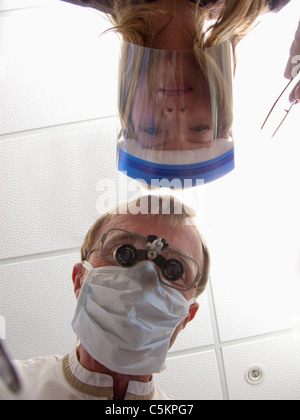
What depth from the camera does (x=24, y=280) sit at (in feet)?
3.76

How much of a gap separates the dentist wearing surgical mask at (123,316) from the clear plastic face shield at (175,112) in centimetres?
14

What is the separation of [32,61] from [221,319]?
79 centimetres

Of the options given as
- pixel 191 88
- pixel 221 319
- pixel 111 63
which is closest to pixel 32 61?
pixel 111 63

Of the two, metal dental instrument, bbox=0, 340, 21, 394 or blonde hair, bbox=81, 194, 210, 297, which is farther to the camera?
blonde hair, bbox=81, 194, 210, 297

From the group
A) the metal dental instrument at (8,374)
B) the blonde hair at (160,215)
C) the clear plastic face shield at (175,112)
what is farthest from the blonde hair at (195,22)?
the metal dental instrument at (8,374)

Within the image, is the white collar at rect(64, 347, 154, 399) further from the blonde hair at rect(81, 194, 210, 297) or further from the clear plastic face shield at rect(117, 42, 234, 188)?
the clear plastic face shield at rect(117, 42, 234, 188)

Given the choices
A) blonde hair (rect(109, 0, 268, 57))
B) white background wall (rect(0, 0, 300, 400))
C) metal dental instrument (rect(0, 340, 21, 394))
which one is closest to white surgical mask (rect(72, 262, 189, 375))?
metal dental instrument (rect(0, 340, 21, 394))

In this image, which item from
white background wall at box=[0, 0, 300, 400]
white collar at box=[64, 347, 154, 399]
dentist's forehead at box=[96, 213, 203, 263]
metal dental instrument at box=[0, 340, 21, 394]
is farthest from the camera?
white background wall at box=[0, 0, 300, 400]

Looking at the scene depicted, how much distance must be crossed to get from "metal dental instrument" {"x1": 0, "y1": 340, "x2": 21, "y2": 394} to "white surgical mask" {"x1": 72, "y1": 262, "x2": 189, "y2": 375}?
13cm

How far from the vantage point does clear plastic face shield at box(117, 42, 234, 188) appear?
0.88 metres

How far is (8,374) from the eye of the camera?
81 centimetres

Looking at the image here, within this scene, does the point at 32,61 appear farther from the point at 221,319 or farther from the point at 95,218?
the point at 221,319

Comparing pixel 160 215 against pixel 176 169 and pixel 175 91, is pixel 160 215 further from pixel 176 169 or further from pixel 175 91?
pixel 175 91

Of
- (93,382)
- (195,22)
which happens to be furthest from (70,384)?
(195,22)
